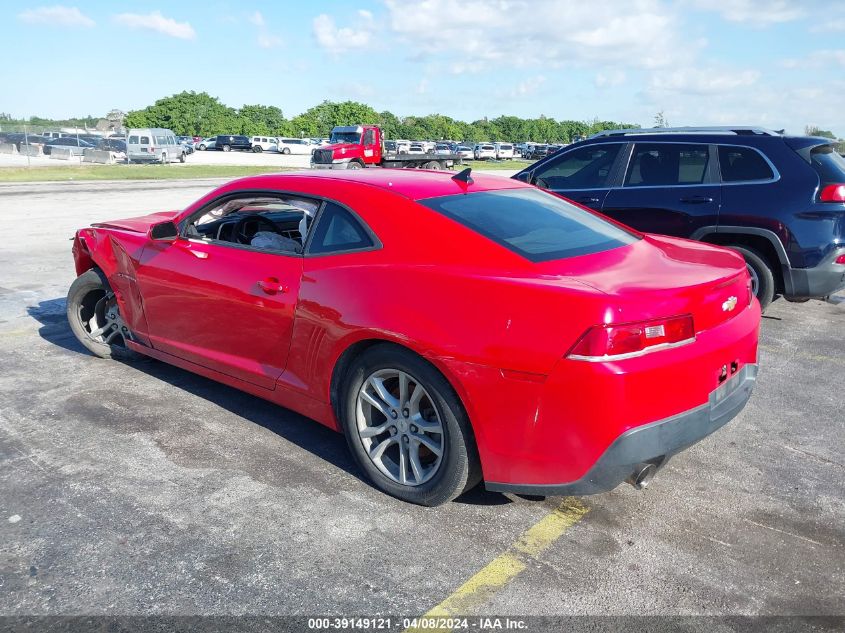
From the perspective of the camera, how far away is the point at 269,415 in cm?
458

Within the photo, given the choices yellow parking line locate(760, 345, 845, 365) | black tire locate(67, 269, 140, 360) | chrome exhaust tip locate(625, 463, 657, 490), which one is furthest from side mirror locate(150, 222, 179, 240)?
yellow parking line locate(760, 345, 845, 365)

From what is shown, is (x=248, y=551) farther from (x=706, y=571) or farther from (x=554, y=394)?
(x=706, y=571)

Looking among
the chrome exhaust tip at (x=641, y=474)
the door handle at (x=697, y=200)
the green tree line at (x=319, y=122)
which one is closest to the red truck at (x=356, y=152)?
the door handle at (x=697, y=200)

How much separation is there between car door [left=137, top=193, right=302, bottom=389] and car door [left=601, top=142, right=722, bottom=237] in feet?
14.2

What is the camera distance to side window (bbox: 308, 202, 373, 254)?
3.67 m

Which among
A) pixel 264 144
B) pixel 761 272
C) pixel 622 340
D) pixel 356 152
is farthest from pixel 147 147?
pixel 622 340

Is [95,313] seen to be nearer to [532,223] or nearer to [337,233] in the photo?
[337,233]

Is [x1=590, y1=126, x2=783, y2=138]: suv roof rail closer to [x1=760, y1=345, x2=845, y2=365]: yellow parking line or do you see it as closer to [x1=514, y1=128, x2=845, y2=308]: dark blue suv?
[x1=514, y1=128, x2=845, y2=308]: dark blue suv

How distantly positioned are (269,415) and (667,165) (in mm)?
4819

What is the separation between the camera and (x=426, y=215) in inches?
140

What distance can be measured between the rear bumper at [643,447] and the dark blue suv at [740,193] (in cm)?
392

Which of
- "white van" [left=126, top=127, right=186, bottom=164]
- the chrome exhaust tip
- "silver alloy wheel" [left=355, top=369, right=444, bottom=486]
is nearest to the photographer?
the chrome exhaust tip

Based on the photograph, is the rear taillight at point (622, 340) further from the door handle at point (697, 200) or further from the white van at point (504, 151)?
the white van at point (504, 151)

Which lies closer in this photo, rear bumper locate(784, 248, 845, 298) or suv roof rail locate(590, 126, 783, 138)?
rear bumper locate(784, 248, 845, 298)
